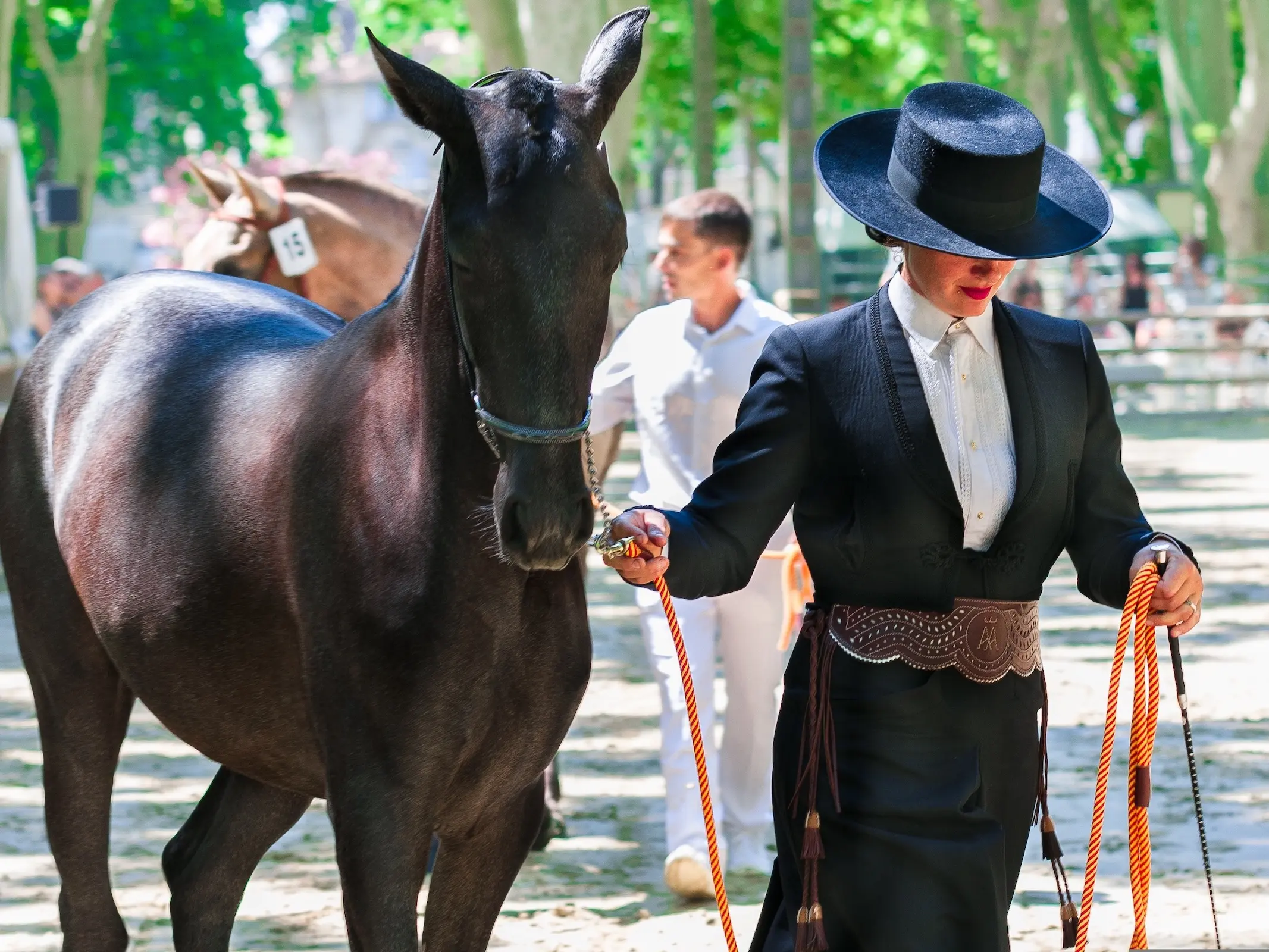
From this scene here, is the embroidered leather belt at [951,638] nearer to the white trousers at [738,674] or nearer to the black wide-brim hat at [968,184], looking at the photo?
the black wide-brim hat at [968,184]

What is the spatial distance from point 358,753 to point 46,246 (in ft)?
98.2

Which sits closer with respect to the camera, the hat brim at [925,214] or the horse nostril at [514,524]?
the horse nostril at [514,524]

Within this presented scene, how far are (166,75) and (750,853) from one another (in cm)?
3967

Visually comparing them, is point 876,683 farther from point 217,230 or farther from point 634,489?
point 217,230

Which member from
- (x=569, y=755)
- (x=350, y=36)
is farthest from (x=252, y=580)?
(x=350, y=36)

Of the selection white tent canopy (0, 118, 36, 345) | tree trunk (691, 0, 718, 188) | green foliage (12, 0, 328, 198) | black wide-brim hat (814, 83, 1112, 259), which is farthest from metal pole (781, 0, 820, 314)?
green foliage (12, 0, 328, 198)

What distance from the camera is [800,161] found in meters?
17.8

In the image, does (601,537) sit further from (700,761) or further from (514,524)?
(700,761)

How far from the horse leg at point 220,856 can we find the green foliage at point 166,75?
3553cm

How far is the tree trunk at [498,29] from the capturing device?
1617cm

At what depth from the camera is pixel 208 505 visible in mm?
4316

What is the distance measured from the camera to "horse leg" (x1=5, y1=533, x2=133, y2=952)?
495 cm

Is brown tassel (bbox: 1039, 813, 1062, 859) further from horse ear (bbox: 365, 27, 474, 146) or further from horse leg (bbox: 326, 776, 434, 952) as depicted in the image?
horse ear (bbox: 365, 27, 474, 146)

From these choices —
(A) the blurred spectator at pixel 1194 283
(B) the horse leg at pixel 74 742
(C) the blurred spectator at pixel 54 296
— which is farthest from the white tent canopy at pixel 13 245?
(A) the blurred spectator at pixel 1194 283
